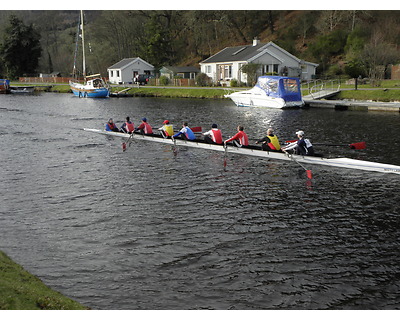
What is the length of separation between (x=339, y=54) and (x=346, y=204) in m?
65.0

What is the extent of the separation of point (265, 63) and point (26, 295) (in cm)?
6573

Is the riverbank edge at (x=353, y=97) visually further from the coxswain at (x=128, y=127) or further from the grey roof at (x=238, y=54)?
the coxswain at (x=128, y=127)

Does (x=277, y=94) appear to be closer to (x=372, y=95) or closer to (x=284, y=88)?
(x=284, y=88)

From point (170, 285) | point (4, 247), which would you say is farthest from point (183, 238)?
point (4, 247)

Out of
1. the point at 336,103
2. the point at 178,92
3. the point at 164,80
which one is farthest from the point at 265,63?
the point at 336,103

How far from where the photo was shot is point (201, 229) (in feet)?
44.3

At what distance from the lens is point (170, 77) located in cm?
8538

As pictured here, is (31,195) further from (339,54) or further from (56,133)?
(339,54)

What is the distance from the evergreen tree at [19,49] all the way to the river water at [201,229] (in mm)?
94781

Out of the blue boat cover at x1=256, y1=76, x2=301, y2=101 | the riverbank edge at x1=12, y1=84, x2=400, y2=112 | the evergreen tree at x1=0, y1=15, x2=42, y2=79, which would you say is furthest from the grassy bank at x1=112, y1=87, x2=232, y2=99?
the evergreen tree at x1=0, y1=15, x2=42, y2=79

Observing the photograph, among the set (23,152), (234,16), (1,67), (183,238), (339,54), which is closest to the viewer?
(183,238)

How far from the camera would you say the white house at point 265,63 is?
227 ft

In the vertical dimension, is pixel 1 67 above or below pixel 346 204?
above

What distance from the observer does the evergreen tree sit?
108 metres
